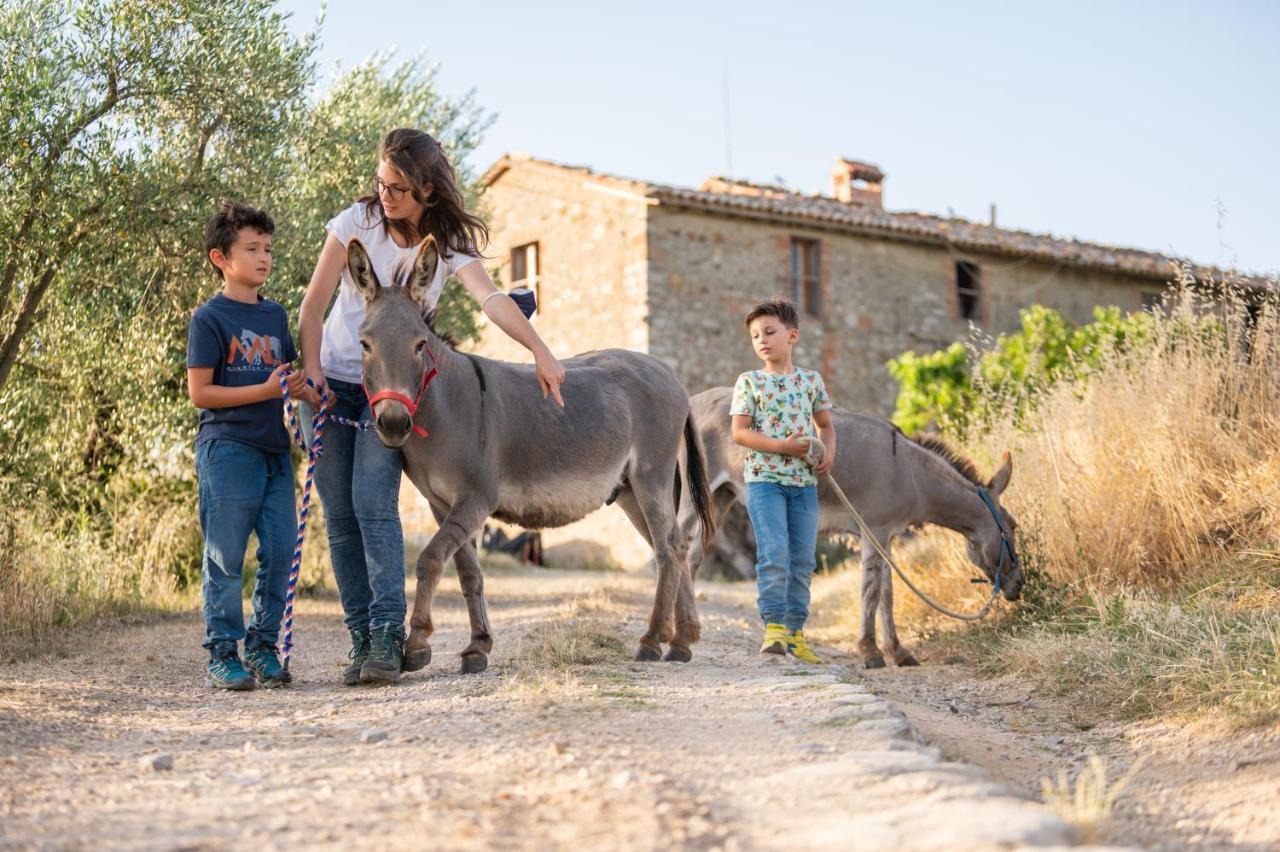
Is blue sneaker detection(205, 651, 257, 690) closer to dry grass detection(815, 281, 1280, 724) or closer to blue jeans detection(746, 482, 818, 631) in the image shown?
blue jeans detection(746, 482, 818, 631)

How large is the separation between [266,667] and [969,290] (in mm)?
20537

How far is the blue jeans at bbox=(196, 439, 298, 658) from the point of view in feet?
18.9

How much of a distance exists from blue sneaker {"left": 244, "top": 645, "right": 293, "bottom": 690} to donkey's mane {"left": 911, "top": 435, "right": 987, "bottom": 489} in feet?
17.2

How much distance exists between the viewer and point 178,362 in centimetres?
959

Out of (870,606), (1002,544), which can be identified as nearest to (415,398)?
(870,606)

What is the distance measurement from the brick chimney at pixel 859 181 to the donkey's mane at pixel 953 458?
17.4m

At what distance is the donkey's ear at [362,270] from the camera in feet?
17.8

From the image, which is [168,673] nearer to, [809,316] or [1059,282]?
[809,316]

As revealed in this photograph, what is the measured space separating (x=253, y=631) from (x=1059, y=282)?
72.7ft

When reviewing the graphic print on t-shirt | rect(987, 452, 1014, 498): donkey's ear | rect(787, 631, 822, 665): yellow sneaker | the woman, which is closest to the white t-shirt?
the woman

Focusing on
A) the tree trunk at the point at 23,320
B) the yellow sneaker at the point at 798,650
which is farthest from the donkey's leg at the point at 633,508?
the tree trunk at the point at 23,320

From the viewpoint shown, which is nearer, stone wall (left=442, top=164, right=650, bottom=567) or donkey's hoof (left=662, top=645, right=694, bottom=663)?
donkey's hoof (left=662, top=645, right=694, bottom=663)

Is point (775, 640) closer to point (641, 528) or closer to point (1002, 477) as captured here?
point (641, 528)

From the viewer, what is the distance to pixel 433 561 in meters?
5.50
